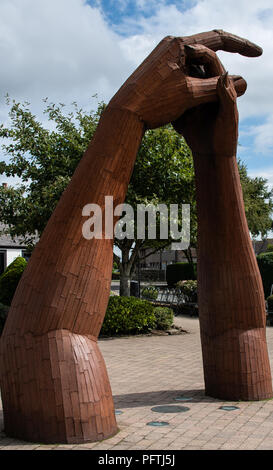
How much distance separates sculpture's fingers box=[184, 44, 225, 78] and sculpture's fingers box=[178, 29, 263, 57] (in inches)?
6.3

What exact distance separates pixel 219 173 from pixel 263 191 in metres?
31.1

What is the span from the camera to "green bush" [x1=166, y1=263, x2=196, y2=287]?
98.0 ft

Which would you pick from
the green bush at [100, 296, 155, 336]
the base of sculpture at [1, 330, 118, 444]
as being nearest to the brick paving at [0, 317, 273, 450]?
the base of sculpture at [1, 330, 118, 444]

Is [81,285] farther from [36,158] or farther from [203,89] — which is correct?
[36,158]

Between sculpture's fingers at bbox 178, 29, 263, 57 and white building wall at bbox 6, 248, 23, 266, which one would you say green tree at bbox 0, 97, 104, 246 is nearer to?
sculpture's fingers at bbox 178, 29, 263, 57

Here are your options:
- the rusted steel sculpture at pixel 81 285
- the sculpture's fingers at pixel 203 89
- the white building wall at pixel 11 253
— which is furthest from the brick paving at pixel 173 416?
the white building wall at pixel 11 253

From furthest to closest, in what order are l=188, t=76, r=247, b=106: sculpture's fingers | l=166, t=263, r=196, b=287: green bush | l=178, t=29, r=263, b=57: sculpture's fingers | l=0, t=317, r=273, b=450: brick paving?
l=166, t=263, r=196, b=287: green bush < l=178, t=29, r=263, b=57: sculpture's fingers < l=188, t=76, r=247, b=106: sculpture's fingers < l=0, t=317, r=273, b=450: brick paving

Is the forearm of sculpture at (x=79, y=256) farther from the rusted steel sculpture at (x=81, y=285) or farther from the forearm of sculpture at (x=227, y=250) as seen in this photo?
the forearm of sculpture at (x=227, y=250)

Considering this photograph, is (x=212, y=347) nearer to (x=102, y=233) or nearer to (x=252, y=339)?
(x=252, y=339)

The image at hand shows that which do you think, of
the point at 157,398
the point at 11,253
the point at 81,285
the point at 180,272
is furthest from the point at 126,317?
the point at 180,272

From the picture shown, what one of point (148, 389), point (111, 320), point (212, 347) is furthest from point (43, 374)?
point (111, 320)

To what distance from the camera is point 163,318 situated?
13359mm

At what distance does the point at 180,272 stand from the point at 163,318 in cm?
1791
